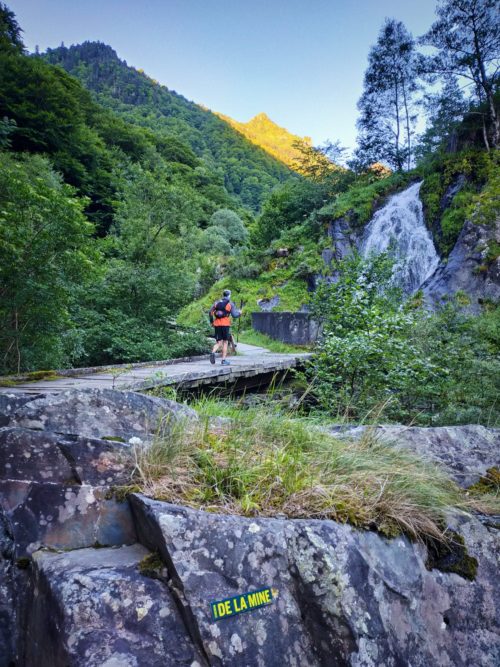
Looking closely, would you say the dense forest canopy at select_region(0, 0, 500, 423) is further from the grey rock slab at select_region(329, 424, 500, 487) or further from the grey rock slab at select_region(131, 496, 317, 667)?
the grey rock slab at select_region(131, 496, 317, 667)

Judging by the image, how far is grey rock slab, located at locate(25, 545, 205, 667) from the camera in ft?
4.38

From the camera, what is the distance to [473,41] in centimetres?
1931

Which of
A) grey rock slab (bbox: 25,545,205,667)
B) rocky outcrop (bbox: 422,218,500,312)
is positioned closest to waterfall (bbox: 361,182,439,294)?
rocky outcrop (bbox: 422,218,500,312)

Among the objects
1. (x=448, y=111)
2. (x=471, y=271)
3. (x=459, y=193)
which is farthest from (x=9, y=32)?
(x=471, y=271)

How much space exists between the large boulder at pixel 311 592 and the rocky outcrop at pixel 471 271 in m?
14.0

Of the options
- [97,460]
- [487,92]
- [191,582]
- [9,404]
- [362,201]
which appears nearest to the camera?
[191,582]

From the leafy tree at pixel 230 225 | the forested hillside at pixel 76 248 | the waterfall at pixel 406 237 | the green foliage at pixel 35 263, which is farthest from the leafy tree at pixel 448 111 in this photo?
the leafy tree at pixel 230 225

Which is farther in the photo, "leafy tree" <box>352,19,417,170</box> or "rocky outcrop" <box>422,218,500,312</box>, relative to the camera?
"leafy tree" <box>352,19,417,170</box>

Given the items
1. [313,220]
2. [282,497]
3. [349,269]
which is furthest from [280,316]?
[282,497]

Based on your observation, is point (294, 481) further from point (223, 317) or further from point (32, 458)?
point (223, 317)

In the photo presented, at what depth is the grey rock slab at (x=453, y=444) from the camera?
2.87 meters

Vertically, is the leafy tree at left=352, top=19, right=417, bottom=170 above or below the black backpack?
above

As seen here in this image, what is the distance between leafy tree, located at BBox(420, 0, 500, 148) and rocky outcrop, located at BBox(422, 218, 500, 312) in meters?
5.48

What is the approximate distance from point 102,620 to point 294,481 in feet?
3.38
